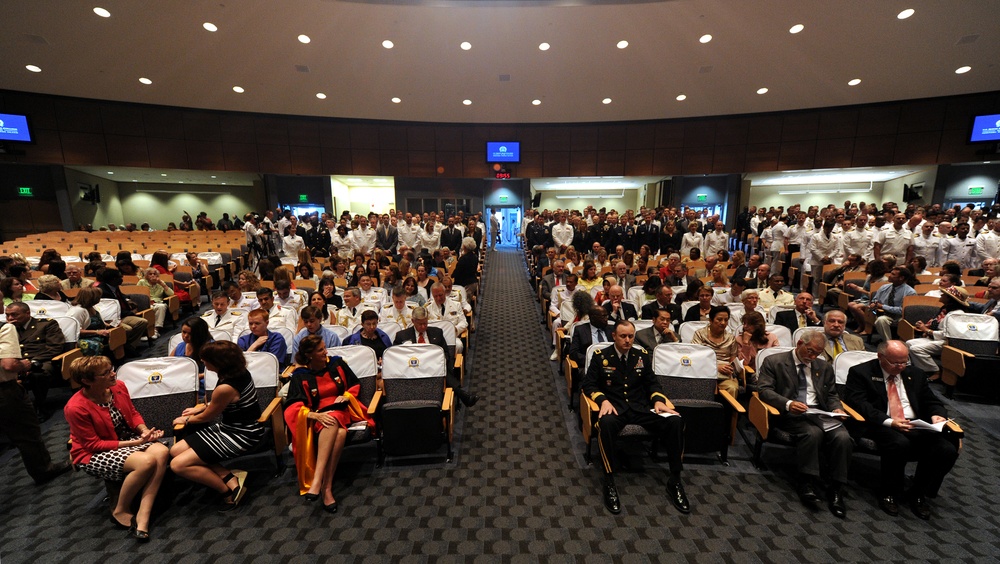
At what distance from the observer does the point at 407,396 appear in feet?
11.3

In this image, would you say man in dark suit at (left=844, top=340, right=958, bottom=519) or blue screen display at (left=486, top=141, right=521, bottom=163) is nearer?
man in dark suit at (left=844, top=340, right=958, bottom=519)

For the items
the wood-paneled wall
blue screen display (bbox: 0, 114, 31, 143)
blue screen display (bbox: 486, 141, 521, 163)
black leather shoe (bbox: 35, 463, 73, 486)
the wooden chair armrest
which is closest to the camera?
black leather shoe (bbox: 35, 463, 73, 486)

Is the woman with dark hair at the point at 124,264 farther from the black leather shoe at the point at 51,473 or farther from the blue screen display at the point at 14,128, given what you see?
the blue screen display at the point at 14,128

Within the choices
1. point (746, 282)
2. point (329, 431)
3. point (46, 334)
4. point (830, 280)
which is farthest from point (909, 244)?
point (46, 334)

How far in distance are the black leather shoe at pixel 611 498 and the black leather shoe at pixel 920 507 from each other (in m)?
2.05

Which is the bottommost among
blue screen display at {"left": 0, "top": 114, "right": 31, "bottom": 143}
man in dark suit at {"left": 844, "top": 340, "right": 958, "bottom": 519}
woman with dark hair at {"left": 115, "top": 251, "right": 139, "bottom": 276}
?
Result: man in dark suit at {"left": 844, "top": 340, "right": 958, "bottom": 519}

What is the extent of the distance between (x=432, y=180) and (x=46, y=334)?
1249cm

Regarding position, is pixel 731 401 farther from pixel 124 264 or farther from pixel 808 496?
pixel 124 264

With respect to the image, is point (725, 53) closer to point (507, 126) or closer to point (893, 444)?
point (507, 126)

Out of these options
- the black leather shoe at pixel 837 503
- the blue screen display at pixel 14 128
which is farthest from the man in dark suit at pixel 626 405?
the blue screen display at pixel 14 128

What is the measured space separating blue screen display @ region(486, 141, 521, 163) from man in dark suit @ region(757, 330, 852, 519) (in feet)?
42.3

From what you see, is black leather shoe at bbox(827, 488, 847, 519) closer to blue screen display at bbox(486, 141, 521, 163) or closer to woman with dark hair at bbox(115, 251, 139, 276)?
woman with dark hair at bbox(115, 251, 139, 276)

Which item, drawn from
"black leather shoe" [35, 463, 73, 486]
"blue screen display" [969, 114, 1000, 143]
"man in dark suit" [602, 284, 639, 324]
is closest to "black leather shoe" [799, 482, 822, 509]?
"man in dark suit" [602, 284, 639, 324]

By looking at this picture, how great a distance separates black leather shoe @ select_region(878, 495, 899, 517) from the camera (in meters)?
2.68
